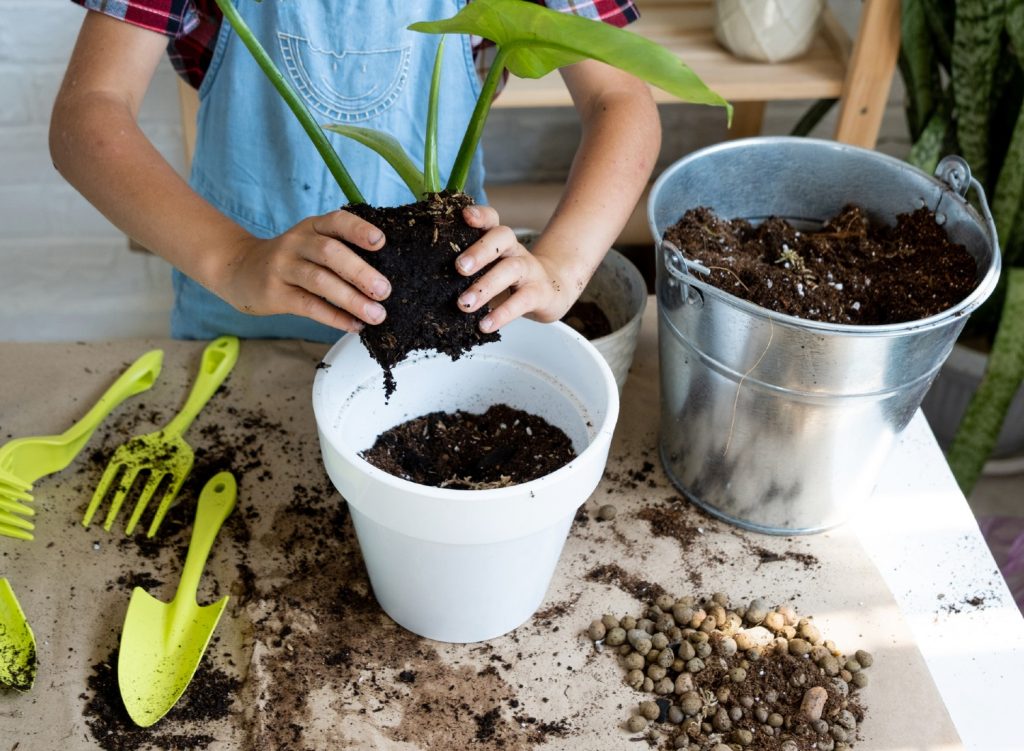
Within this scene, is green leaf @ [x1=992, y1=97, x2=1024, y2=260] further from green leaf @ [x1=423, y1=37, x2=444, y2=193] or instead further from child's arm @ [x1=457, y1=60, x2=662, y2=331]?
green leaf @ [x1=423, y1=37, x2=444, y2=193]

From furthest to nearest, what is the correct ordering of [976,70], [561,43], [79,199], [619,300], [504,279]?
[79,199] → [976,70] → [619,300] → [504,279] → [561,43]

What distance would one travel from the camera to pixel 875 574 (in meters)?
0.85

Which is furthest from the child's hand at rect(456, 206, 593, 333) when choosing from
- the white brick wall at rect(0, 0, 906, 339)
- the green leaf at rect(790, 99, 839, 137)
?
the white brick wall at rect(0, 0, 906, 339)

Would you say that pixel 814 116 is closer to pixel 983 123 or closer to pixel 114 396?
pixel 983 123

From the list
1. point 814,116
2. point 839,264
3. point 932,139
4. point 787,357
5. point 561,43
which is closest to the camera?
point 561,43

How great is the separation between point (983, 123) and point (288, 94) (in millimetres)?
1021

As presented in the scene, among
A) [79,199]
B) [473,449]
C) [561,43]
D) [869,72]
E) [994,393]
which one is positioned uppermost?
[561,43]

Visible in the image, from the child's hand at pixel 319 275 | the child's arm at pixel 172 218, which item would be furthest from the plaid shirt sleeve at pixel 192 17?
the child's hand at pixel 319 275

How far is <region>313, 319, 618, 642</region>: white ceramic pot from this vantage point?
2.20 ft

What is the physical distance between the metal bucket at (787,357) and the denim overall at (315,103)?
0.25m

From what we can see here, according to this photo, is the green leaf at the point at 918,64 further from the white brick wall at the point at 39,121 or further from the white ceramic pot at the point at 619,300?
the white brick wall at the point at 39,121

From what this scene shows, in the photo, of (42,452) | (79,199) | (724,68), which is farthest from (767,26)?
(79,199)

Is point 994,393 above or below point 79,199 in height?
above

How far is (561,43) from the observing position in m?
0.57
